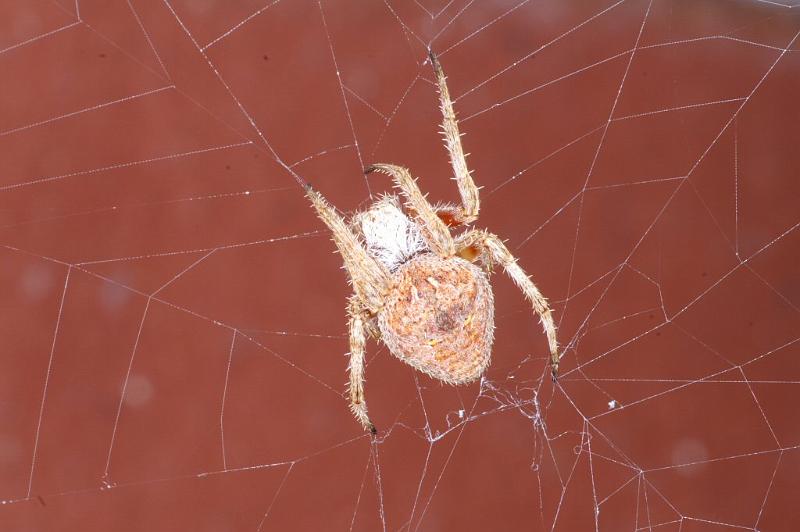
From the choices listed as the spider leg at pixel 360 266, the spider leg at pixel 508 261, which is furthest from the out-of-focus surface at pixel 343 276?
the spider leg at pixel 360 266

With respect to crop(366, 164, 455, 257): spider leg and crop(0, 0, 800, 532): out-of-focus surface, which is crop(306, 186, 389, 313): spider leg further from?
crop(0, 0, 800, 532): out-of-focus surface

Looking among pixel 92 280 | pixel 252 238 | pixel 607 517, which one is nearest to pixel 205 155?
pixel 252 238

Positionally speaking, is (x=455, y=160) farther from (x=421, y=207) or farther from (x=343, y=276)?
(x=343, y=276)

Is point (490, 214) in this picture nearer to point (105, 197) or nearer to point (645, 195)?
point (645, 195)

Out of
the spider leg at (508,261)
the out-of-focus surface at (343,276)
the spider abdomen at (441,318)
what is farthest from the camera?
the out-of-focus surface at (343,276)

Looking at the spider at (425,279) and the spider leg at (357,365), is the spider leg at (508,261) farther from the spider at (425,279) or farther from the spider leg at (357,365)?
the spider leg at (357,365)

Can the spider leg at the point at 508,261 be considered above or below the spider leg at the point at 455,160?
below

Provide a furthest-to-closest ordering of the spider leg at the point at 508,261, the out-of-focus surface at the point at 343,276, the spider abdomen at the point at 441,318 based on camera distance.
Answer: the out-of-focus surface at the point at 343,276 < the spider leg at the point at 508,261 < the spider abdomen at the point at 441,318
